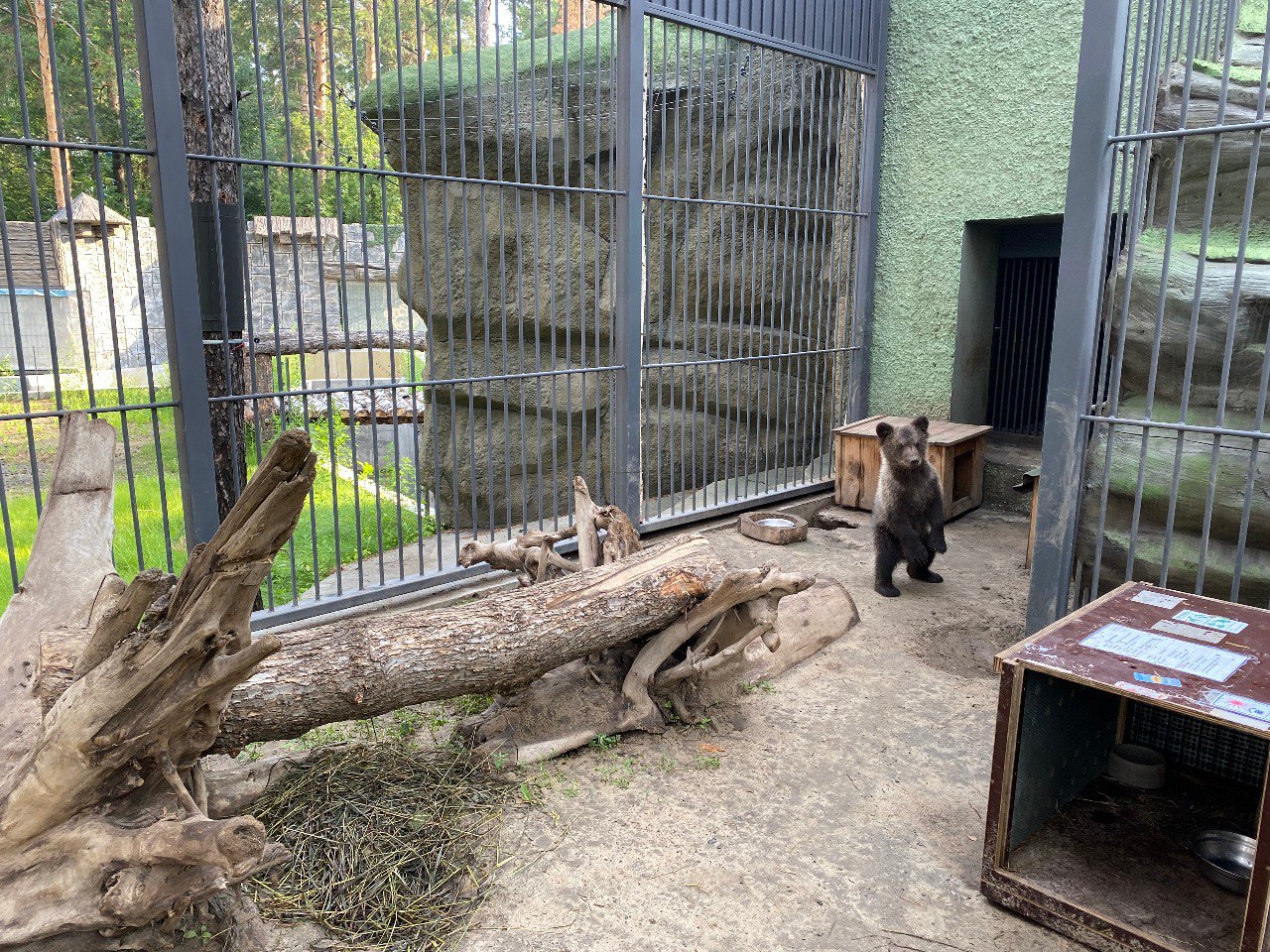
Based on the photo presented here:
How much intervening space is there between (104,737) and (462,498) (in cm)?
518

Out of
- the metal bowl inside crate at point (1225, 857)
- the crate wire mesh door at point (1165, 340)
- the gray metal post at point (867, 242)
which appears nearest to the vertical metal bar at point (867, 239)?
the gray metal post at point (867, 242)

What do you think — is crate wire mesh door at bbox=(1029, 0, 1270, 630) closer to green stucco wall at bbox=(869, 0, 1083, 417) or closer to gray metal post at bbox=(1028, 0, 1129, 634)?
gray metal post at bbox=(1028, 0, 1129, 634)

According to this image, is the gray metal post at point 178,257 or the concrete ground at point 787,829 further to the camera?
the gray metal post at point 178,257

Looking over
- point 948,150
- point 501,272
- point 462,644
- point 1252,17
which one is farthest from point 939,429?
point 462,644

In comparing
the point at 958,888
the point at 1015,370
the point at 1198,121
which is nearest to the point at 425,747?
the point at 958,888

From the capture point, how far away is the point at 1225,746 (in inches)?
130

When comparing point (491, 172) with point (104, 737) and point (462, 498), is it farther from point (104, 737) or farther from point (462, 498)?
point (104, 737)

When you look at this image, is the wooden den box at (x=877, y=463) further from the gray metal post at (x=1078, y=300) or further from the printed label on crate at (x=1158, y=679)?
the printed label on crate at (x=1158, y=679)

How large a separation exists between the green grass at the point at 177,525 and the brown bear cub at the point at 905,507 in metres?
2.86

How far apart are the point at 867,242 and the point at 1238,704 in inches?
235

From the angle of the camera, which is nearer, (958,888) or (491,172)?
(958,888)

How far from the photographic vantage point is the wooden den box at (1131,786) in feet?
8.00

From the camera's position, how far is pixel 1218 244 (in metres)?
3.85

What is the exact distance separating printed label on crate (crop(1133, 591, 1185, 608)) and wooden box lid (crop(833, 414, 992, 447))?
355 centimetres
